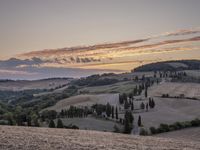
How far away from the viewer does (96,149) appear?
33.4 meters

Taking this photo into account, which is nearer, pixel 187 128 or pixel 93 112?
pixel 187 128

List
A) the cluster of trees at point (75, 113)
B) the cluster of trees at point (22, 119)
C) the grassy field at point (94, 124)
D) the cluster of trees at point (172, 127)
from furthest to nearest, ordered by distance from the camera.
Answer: the cluster of trees at point (75, 113), the grassy field at point (94, 124), the cluster of trees at point (22, 119), the cluster of trees at point (172, 127)

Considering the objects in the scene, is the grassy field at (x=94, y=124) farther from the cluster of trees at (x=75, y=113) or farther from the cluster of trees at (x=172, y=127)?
the cluster of trees at (x=172, y=127)

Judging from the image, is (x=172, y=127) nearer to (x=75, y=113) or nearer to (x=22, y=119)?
(x=22, y=119)

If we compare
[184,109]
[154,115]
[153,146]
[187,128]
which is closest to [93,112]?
[154,115]

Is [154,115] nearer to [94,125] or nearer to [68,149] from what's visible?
[94,125]

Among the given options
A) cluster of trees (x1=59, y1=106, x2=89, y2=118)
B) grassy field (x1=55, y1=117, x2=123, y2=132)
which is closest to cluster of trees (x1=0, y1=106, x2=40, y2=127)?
grassy field (x1=55, y1=117, x2=123, y2=132)

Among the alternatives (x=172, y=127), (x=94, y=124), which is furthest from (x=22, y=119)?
(x=172, y=127)

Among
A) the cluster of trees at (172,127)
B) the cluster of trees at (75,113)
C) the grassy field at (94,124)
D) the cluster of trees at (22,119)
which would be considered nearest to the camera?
the cluster of trees at (172,127)

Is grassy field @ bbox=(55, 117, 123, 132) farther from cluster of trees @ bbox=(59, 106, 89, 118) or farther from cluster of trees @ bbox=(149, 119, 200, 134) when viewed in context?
cluster of trees @ bbox=(149, 119, 200, 134)

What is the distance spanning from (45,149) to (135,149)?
30.6 ft

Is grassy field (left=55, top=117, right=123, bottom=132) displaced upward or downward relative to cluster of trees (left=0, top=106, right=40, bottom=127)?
downward

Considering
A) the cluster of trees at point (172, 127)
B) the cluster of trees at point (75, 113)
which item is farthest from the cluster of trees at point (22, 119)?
the cluster of trees at point (172, 127)

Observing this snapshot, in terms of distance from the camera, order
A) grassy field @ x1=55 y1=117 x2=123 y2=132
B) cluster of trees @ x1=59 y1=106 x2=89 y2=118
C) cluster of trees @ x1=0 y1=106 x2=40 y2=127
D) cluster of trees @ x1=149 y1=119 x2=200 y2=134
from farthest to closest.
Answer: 1. cluster of trees @ x1=59 y1=106 x2=89 y2=118
2. grassy field @ x1=55 y1=117 x2=123 y2=132
3. cluster of trees @ x1=0 y1=106 x2=40 y2=127
4. cluster of trees @ x1=149 y1=119 x2=200 y2=134
